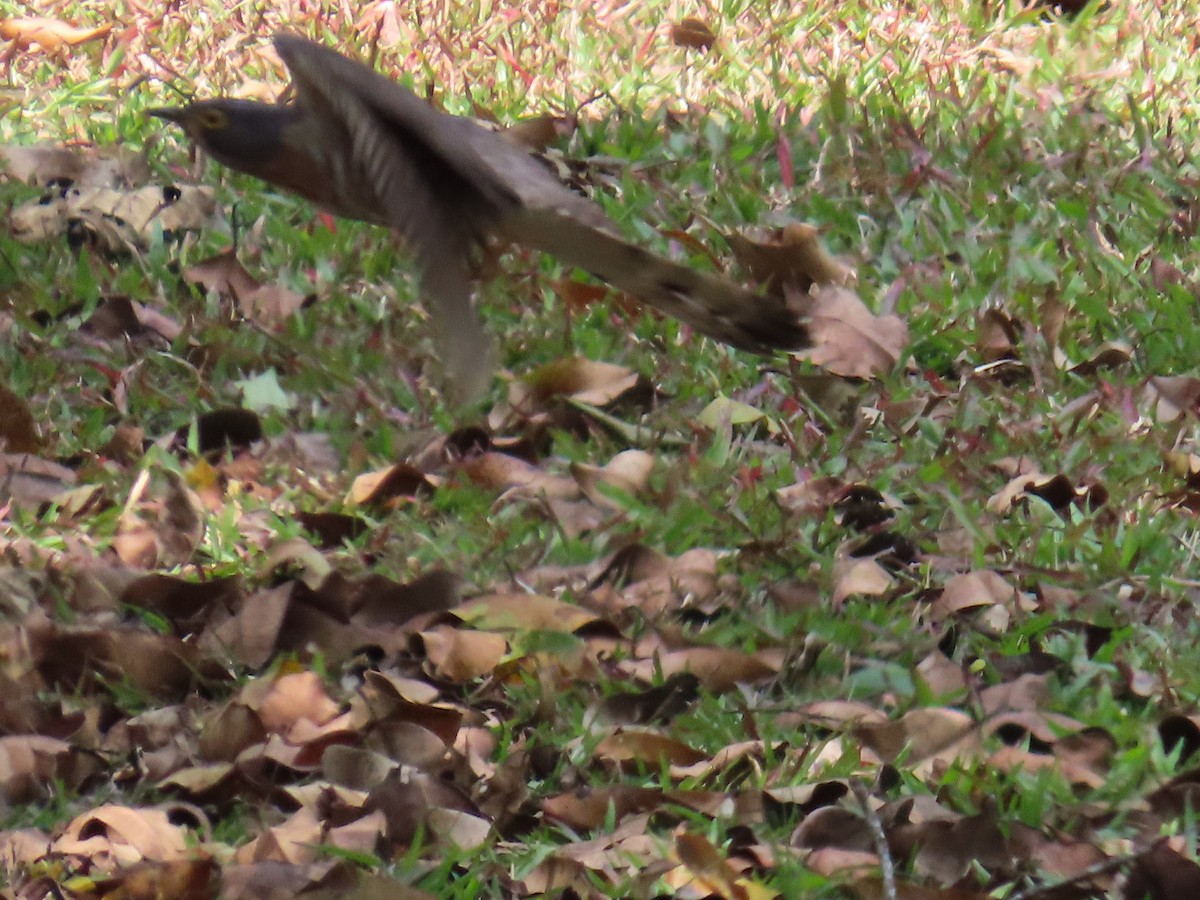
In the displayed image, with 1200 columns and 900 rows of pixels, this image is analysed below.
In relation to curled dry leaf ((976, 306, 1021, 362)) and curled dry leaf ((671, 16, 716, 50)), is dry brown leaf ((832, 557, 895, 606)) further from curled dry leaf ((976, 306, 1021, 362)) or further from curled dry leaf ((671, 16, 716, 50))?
curled dry leaf ((671, 16, 716, 50))

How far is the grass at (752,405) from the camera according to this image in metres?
3.19

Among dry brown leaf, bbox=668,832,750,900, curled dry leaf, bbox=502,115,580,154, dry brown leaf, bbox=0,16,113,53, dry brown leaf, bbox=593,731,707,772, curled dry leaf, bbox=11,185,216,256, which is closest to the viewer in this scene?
dry brown leaf, bbox=668,832,750,900

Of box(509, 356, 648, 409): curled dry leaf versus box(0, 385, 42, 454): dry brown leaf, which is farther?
box(509, 356, 648, 409): curled dry leaf

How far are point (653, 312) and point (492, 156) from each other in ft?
3.78

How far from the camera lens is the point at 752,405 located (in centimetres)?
448

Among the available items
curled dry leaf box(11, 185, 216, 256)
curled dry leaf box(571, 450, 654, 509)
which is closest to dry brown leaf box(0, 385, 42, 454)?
curled dry leaf box(11, 185, 216, 256)

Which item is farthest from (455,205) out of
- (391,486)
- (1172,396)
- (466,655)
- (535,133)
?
(535,133)

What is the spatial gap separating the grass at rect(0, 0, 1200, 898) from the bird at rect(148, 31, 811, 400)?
0.42 m

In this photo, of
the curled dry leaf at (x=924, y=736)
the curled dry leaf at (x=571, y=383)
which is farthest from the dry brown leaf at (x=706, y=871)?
the curled dry leaf at (x=571, y=383)

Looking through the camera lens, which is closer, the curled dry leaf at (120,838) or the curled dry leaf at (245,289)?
the curled dry leaf at (120,838)

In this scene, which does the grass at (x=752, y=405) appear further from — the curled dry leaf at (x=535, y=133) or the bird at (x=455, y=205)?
the bird at (x=455, y=205)

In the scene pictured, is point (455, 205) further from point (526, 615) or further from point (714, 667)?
point (714, 667)

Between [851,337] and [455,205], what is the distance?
1315 mm

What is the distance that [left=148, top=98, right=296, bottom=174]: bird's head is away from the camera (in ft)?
13.7
